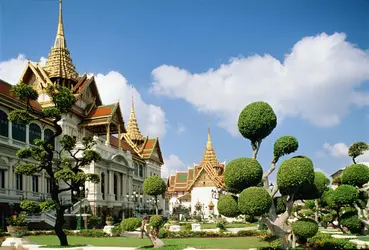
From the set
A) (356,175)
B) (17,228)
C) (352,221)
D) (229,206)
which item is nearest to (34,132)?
(17,228)

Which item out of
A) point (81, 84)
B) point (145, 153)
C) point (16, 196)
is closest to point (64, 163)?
point (16, 196)

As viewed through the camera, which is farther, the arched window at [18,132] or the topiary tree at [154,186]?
the arched window at [18,132]

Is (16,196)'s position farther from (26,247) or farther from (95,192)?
(26,247)

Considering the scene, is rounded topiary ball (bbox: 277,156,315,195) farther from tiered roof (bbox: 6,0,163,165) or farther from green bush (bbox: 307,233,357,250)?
tiered roof (bbox: 6,0,163,165)

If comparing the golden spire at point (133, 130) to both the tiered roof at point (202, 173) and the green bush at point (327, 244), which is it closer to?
the tiered roof at point (202, 173)

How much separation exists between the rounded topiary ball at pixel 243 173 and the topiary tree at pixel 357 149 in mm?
11046

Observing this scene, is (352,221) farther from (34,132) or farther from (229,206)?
(34,132)

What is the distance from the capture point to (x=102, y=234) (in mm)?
24531

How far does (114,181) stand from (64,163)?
76.4 feet

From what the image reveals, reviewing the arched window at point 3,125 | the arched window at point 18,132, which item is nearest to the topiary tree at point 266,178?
the arched window at point 3,125

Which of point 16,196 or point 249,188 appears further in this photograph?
point 16,196

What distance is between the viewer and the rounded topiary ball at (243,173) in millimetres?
13250

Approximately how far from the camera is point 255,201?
12500 mm

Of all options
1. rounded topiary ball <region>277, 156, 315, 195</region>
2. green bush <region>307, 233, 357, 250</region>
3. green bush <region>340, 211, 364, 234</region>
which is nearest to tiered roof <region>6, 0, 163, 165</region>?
green bush <region>340, 211, 364, 234</region>
